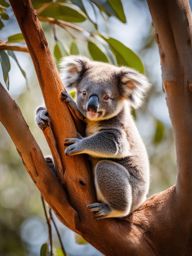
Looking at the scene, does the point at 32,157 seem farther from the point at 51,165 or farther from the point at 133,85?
the point at 133,85

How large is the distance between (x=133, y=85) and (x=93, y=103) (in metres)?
0.35

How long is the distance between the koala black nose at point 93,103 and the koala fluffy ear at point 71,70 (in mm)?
226

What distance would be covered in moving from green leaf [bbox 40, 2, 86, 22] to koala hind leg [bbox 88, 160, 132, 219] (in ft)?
3.20

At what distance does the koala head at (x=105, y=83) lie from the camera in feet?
10.9

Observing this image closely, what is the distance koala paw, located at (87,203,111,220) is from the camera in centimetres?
275

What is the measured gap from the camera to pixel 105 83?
339 cm

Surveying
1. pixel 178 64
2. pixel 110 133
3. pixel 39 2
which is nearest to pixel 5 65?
pixel 39 2

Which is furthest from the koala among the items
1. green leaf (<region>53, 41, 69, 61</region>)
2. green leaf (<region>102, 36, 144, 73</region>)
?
green leaf (<region>53, 41, 69, 61</region>)

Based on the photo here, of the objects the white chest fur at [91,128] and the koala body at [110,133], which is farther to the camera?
the white chest fur at [91,128]

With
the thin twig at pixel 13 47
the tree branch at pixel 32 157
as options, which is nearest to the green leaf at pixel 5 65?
the thin twig at pixel 13 47

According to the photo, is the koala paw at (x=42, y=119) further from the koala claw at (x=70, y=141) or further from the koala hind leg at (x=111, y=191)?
the koala hind leg at (x=111, y=191)

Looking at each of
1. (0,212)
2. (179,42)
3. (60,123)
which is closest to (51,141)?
(60,123)

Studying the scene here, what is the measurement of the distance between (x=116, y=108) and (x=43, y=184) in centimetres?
82

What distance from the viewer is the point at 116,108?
3.35 meters
